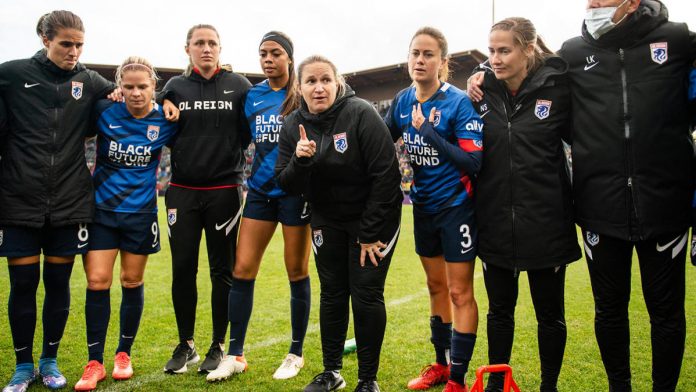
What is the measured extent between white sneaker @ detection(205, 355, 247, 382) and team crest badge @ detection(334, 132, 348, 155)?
1641mm

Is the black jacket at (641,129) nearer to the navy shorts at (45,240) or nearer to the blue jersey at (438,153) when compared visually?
the blue jersey at (438,153)

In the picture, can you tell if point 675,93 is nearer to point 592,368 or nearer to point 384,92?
point 592,368

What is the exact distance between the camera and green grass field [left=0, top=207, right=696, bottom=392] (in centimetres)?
361

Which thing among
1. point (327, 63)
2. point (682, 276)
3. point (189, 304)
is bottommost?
point (189, 304)

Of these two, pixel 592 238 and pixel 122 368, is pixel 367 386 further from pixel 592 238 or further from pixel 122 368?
pixel 122 368

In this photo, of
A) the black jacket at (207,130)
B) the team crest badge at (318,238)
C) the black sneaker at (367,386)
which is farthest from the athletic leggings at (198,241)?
the black sneaker at (367,386)

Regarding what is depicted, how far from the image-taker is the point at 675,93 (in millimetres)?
2766

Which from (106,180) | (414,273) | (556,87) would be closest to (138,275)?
(106,180)

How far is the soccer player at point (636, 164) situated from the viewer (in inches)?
109

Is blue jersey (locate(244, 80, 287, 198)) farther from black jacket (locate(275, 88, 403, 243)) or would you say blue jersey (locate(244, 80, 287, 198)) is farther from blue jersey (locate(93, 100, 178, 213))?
blue jersey (locate(93, 100, 178, 213))

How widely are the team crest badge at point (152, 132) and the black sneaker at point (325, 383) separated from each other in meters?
1.91

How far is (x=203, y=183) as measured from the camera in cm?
381

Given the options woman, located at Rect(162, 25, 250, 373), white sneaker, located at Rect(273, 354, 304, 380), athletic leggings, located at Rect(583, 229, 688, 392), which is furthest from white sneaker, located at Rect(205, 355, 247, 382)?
athletic leggings, located at Rect(583, 229, 688, 392)

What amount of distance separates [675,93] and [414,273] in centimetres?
526
